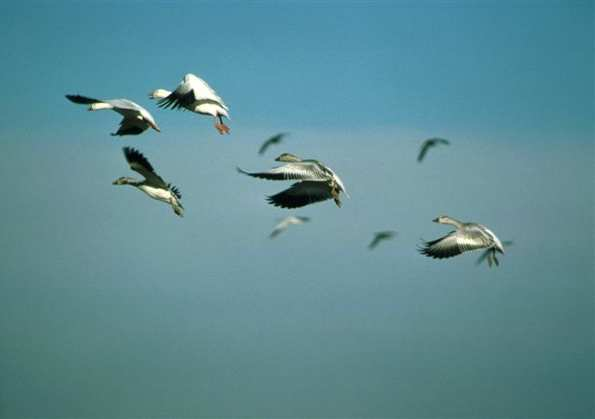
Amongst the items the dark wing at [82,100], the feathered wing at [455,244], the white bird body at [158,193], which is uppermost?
the feathered wing at [455,244]

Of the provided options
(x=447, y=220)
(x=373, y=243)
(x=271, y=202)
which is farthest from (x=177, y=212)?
(x=447, y=220)

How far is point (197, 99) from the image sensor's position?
39.0 feet

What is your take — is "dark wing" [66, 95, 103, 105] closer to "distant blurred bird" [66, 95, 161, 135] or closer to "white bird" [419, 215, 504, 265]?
"distant blurred bird" [66, 95, 161, 135]

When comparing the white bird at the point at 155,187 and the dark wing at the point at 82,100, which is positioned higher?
the dark wing at the point at 82,100

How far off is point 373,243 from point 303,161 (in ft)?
9.68

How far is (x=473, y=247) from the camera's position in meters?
12.8

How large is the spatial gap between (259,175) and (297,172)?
2.11 feet

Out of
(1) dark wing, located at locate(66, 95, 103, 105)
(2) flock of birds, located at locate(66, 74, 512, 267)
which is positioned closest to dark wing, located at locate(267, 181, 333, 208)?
(2) flock of birds, located at locate(66, 74, 512, 267)

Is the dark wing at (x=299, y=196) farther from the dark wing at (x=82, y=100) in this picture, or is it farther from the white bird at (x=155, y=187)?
the dark wing at (x=82, y=100)

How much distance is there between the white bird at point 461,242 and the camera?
12.7m

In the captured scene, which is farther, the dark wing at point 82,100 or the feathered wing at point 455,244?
the feathered wing at point 455,244

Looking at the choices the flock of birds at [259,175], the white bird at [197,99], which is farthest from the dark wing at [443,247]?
the white bird at [197,99]

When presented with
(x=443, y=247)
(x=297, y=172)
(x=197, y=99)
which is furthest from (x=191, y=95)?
(x=443, y=247)

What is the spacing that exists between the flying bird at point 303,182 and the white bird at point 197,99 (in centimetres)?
111
